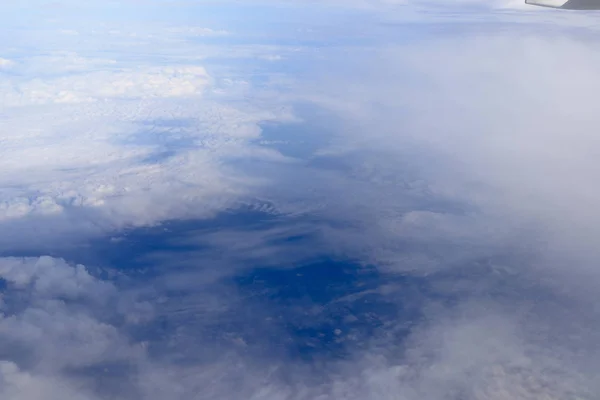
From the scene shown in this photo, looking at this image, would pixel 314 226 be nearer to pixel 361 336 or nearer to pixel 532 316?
pixel 361 336

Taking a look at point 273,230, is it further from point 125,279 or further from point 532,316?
point 532,316

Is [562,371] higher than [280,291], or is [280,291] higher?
[562,371]

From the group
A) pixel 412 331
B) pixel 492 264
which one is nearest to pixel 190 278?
pixel 412 331

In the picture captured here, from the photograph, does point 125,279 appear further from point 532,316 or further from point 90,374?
point 532,316

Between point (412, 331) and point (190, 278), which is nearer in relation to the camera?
point (412, 331)

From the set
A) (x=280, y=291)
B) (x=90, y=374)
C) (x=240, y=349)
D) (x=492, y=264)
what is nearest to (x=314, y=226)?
(x=280, y=291)

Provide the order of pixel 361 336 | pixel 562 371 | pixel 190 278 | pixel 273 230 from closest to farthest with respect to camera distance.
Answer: pixel 562 371 < pixel 361 336 < pixel 190 278 < pixel 273 230

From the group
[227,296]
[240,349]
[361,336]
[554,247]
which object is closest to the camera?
[240,349]

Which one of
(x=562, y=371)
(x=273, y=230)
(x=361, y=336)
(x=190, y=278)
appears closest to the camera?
(x=562, y=371)

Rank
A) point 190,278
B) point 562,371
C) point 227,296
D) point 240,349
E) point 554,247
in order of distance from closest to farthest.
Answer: point 562,371 → point 240,349 → point 227,296 → point 190,278 → point 554,247

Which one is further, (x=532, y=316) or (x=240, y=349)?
(x=532, y=316)
